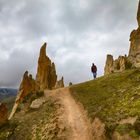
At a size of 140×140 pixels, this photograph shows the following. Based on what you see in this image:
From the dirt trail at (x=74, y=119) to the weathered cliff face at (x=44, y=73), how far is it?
112 ft

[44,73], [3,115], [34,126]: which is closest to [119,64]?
[44,73]

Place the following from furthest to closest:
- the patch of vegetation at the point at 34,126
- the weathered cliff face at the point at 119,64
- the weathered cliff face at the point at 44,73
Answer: the weathered cliff face at the point at 44,73 → the weathered cliff face at the point at 119,64 → the patch of vegetation at the point at 34,126

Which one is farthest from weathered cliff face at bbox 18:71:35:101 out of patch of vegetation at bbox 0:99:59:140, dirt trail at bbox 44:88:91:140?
patch of vegetation at bbox 0:99:59:140

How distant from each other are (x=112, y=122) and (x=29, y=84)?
30.2 m

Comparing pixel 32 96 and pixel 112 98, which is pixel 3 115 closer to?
pixel 32 96

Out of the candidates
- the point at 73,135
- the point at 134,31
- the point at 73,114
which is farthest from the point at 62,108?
the point at 134,31

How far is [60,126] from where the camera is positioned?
3569 cm

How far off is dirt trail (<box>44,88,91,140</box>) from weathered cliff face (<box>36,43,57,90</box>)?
34111 millimetres

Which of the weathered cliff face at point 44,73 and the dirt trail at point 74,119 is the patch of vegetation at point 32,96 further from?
the weathered cliff face at point 44,73

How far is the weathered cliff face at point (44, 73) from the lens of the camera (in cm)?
8262

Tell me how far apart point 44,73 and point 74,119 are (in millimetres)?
47411

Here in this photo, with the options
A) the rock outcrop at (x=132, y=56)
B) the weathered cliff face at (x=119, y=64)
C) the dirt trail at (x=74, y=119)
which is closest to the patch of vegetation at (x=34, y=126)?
the dirt trail at (x=74, y=119)

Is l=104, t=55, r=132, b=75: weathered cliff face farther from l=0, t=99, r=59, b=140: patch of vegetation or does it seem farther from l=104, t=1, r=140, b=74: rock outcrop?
l=0, t=99, r=59, b=140: patch of vegetation

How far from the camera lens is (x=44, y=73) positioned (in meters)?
83.9
